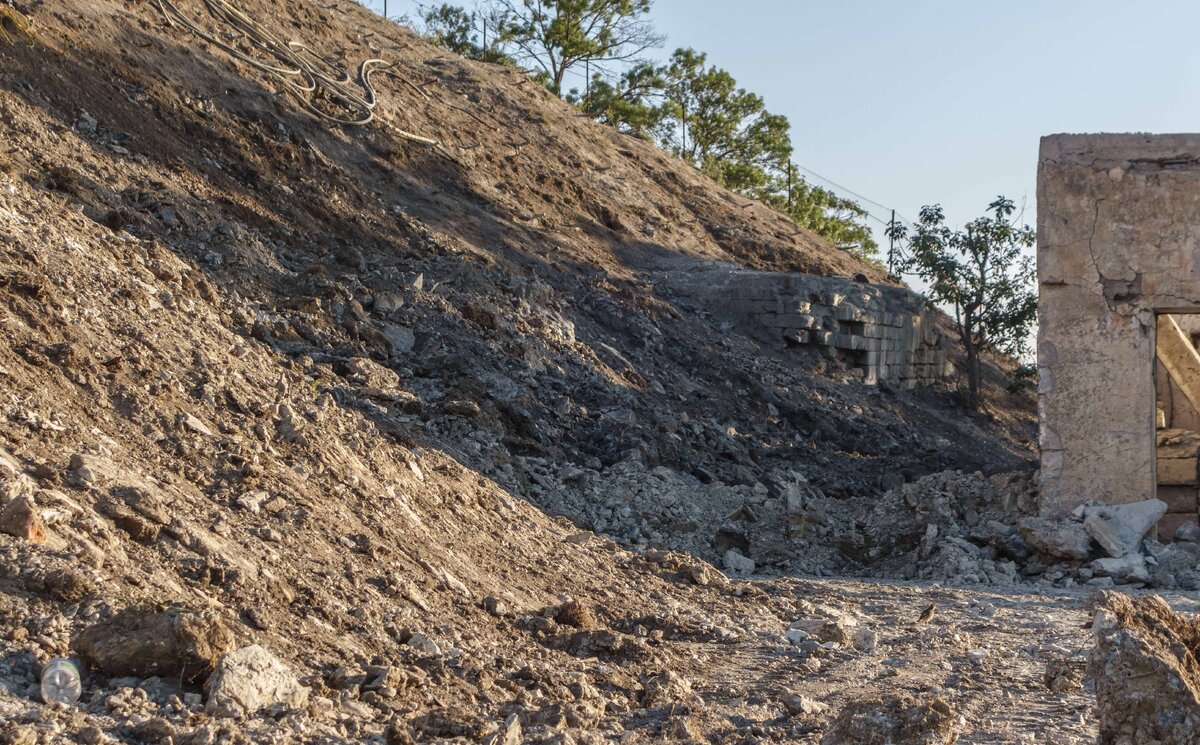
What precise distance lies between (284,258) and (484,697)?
739 cm

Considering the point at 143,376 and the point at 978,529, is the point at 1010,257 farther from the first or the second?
the point at 143,376

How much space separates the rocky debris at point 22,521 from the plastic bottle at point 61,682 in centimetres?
66

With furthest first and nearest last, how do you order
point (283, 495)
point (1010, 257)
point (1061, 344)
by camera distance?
point (1010, 257), point (1061, 344), point (283, 495)

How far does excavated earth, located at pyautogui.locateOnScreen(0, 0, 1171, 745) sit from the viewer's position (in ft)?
14.5

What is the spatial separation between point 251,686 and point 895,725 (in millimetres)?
2078

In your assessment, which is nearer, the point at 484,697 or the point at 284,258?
the point at 484,697

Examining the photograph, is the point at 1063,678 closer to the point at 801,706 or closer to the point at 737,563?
the point at 801,706

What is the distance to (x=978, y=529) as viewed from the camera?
34.2 feet

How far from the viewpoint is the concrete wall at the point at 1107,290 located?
10016mm

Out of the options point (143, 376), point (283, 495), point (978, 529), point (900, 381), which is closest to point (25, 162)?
point (143, 376)

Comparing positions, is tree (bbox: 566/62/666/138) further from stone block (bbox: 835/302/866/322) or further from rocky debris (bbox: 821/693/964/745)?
rocky debris (bbox: 821/693/964/745)

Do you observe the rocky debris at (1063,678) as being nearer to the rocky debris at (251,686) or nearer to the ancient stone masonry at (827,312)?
the rocky debris at (251,686)

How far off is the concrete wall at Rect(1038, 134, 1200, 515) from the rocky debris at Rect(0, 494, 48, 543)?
8068 millimetres

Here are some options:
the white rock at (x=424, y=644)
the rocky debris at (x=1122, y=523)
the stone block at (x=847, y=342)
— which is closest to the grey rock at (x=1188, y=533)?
the rocky debris at (x=1122, y=523)
